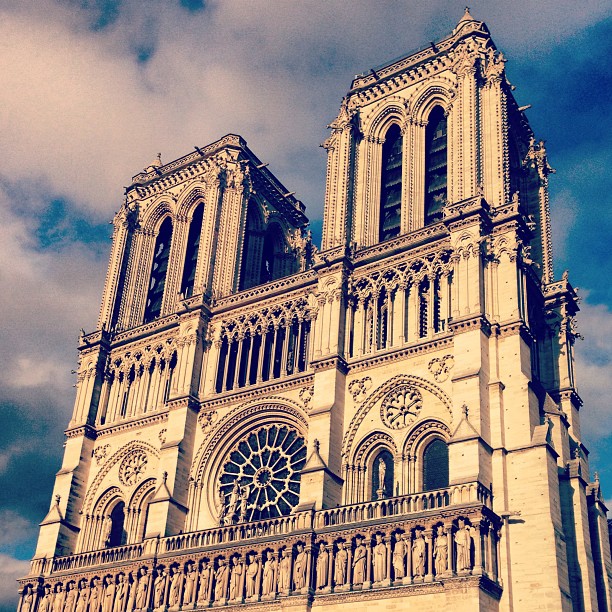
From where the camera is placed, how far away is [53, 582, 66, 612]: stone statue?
Answer: 38156 mm

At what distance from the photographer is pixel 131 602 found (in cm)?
3569

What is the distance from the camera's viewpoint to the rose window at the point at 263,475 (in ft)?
120

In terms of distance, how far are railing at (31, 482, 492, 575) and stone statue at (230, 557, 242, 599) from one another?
73 cm

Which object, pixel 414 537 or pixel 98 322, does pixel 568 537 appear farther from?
pixel 98 322

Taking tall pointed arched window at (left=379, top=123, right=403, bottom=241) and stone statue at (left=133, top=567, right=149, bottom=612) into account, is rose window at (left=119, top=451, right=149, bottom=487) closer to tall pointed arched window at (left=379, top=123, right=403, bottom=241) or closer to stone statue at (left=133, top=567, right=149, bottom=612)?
stone statue at (left=133, top=567, right=149, bottom=612)

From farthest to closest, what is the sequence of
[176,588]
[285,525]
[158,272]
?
[158,272] → [176,588] → [285,525]

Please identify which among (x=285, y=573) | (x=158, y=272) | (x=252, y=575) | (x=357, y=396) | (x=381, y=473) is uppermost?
(x=158, y=272)

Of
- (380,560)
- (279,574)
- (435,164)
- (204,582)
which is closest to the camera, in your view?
(380,560)

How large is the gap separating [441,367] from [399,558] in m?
7.53

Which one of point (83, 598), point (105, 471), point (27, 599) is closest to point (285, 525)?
point (83, 598)

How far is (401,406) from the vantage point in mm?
34562

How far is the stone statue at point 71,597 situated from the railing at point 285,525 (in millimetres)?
769

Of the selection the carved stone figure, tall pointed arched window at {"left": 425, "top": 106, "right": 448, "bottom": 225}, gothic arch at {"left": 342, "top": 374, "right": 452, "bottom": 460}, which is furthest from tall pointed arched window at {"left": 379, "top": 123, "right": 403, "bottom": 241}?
the carved stone figure

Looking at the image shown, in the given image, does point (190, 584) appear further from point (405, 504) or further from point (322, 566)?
point (405, 504)
